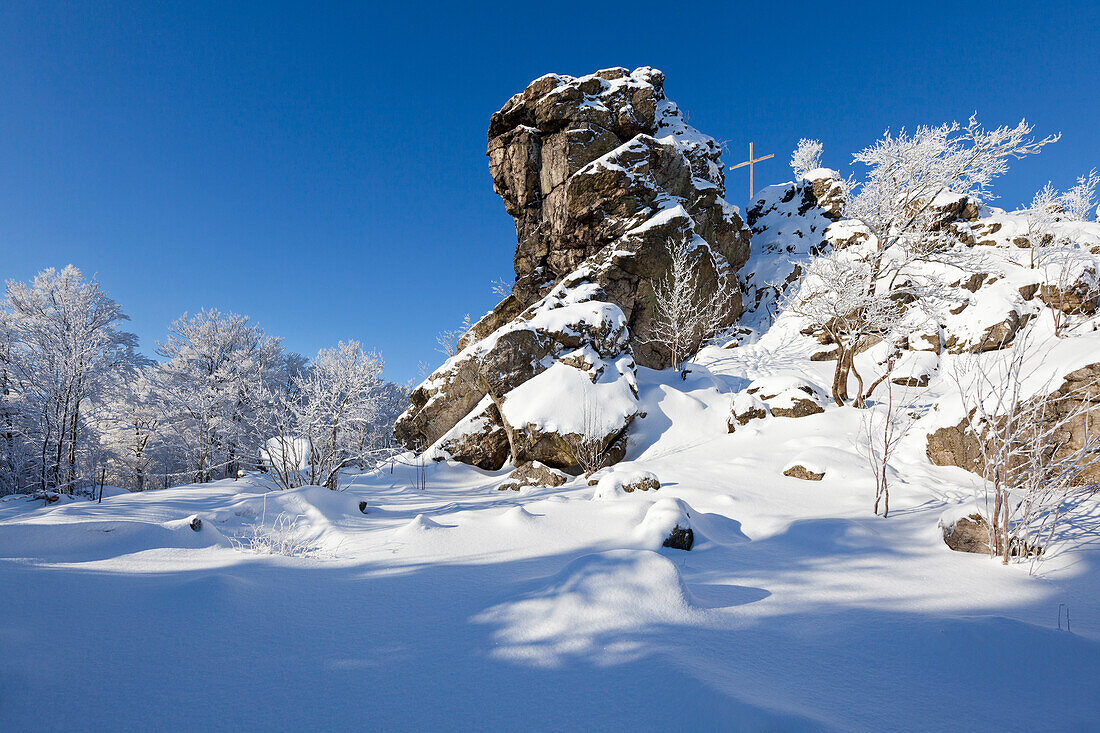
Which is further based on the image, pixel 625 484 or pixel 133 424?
pixel 133 424

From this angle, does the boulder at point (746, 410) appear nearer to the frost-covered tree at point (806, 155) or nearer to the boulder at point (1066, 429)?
the boulder at point (1066, 429)

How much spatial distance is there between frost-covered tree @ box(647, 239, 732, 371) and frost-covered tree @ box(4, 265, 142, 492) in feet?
68.9

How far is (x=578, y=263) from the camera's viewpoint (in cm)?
2095

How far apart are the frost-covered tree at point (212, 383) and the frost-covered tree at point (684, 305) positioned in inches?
663

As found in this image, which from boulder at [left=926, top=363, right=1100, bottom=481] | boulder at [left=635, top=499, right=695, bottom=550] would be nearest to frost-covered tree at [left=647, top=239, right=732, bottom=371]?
boulder at [left=926, top=363, right=1100, bottom=481]

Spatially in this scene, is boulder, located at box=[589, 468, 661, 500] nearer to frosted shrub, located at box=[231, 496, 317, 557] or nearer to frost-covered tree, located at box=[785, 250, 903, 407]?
frosted shrub, located at box=[231, 496, 317, 557]

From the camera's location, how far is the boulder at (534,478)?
9.34 metres

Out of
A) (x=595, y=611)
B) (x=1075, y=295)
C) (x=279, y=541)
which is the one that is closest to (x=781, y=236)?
(x=1075, y=295)

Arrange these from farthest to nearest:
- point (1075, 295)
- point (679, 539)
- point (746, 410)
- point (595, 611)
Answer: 1. point (1075, 295)
2. point (746, 410)
3. point (679, 539)
4. point (595, 611)

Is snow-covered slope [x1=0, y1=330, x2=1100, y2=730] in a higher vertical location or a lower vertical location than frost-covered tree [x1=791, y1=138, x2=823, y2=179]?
lower

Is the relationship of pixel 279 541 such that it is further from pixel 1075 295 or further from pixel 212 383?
pixel 1075 295

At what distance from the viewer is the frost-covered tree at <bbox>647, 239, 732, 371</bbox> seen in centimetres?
1711

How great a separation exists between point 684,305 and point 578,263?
6.20 metres

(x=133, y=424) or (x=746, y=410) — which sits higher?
(x=746, y=410)
